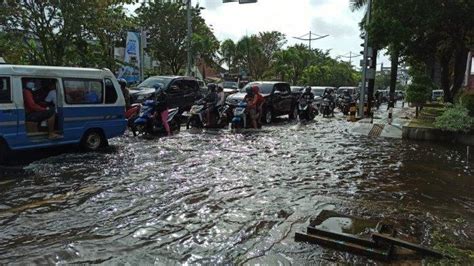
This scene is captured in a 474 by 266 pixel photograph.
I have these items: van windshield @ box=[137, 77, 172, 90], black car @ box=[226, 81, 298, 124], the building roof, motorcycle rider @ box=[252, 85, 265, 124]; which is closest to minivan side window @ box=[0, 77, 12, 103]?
the building roof

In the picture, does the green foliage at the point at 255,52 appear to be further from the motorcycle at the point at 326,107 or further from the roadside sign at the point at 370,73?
the roadside sign at the point at 370,73

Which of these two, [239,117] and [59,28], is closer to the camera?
[239,117]

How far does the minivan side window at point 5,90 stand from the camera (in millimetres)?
8438

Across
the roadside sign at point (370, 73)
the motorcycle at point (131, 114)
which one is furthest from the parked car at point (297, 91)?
the motorcycle at point (131, 114)

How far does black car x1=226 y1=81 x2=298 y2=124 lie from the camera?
62.0ft

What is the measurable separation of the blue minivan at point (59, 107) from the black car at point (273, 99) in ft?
24.9

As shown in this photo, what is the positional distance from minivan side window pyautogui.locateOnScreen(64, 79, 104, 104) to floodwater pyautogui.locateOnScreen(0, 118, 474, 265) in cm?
127

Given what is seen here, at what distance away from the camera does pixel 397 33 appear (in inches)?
688

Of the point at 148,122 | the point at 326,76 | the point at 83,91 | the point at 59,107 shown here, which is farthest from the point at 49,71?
the point at 326,76

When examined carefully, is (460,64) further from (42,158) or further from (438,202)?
(42,158)

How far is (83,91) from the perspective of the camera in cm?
1013

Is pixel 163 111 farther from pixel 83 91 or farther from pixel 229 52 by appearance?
pixel 229 52

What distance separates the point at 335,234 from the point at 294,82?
55.7 metres

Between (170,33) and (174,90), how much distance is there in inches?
811
